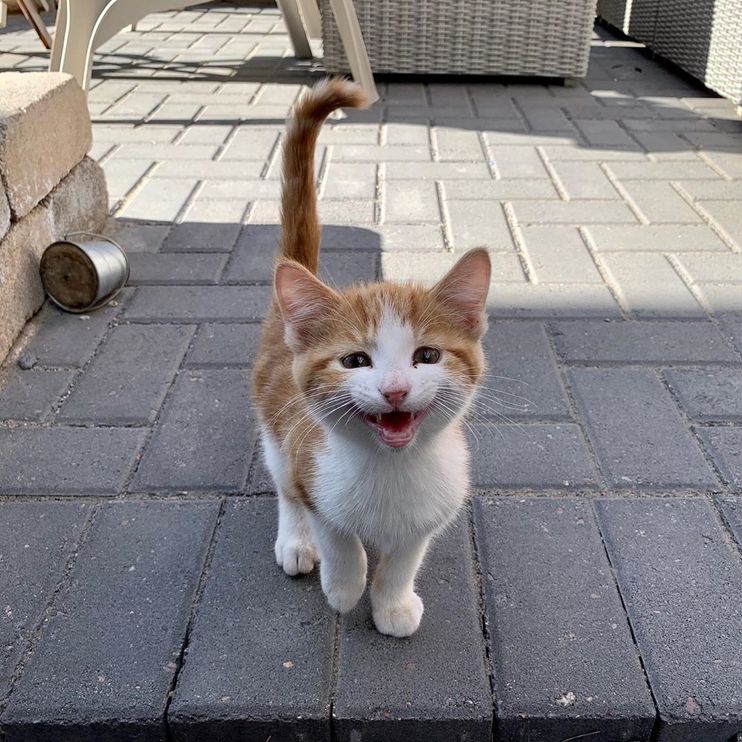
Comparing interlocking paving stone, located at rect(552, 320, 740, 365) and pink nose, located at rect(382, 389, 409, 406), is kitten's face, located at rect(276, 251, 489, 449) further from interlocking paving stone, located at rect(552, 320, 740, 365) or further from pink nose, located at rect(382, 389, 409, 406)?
interlocking paving stone, located at rect(552, 320, 740, 365)

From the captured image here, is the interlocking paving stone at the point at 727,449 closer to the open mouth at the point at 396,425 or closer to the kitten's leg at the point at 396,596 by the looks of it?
the kitten's leg at the point at 396,596

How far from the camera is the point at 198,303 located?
2.68 m

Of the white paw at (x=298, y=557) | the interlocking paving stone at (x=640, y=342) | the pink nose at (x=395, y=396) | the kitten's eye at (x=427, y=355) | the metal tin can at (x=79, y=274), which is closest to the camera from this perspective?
the pink nose at (x=395, y=396)

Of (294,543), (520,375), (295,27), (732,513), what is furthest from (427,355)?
(295,27)

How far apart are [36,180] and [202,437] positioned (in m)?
1.17

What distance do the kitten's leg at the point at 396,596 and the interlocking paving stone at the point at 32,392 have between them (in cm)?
112

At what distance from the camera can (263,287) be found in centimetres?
278

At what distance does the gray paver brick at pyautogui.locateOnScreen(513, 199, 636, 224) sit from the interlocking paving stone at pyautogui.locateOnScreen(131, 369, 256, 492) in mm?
1596

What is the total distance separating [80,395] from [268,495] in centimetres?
71

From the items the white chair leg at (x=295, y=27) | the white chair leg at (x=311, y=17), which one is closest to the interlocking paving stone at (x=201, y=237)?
the white chair leg at (x=295, y=27)

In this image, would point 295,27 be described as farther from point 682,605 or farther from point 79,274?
point 682,605

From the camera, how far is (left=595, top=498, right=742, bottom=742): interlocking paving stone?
136 cm

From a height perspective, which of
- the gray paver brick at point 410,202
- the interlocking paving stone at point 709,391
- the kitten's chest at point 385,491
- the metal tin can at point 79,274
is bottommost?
the gray paver brick at point 410,202

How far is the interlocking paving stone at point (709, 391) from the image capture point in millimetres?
2107
